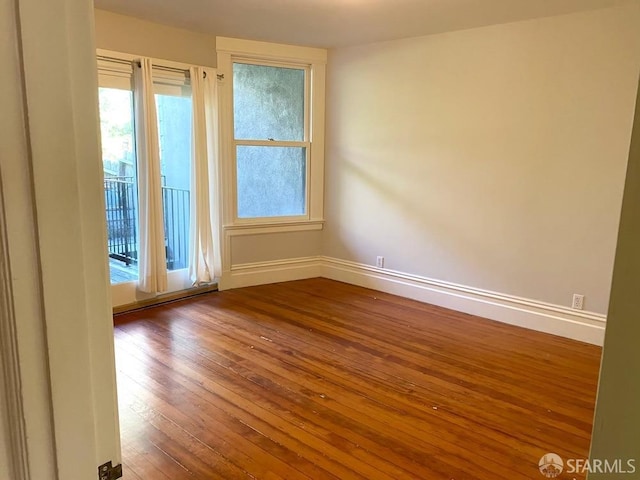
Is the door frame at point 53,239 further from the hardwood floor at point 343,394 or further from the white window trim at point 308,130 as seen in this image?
the white window trim at point 308,130

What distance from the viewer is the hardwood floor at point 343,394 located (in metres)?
2.21

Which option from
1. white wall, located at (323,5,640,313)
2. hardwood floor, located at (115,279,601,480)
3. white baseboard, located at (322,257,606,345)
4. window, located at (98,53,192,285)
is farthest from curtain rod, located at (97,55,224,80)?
white baseboard, located at (322,257,606,345)

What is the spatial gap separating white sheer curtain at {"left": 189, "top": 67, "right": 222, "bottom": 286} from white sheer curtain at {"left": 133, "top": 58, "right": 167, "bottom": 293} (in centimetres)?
33

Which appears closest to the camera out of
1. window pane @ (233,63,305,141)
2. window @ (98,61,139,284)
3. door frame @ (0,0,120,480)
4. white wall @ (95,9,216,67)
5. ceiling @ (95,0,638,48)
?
door frame @ (0,0,120,480)

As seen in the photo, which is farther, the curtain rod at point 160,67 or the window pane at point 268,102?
the window pane at point 268,102

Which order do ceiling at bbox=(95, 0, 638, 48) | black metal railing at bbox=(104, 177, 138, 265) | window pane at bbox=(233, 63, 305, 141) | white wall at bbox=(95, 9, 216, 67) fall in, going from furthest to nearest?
1. window pane at bbox=(233, 63, 305, 141)
2. black metal railing at bbox=(104, 177, 138, 265)
3. white wall at bbox=(95, 9, 216, 67)
4. ceiling at bbox=(95, 0, 638, 48)

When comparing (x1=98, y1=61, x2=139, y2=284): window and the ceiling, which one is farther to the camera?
(x1=98, y1=61, x2=139, y2=284): window

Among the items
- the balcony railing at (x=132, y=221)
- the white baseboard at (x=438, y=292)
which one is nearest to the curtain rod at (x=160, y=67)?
the balcony railing at (x=132, y=221)

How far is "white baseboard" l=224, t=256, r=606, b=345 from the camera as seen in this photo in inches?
147

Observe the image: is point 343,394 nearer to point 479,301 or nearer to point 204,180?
point 479,301

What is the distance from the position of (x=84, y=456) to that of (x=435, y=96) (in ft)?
13.8

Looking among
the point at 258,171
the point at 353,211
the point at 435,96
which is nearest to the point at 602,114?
the point at 435,96

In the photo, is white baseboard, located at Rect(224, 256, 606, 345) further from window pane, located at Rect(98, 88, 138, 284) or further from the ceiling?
the ceiling

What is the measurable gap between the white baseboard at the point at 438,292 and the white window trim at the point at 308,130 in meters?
0.45
